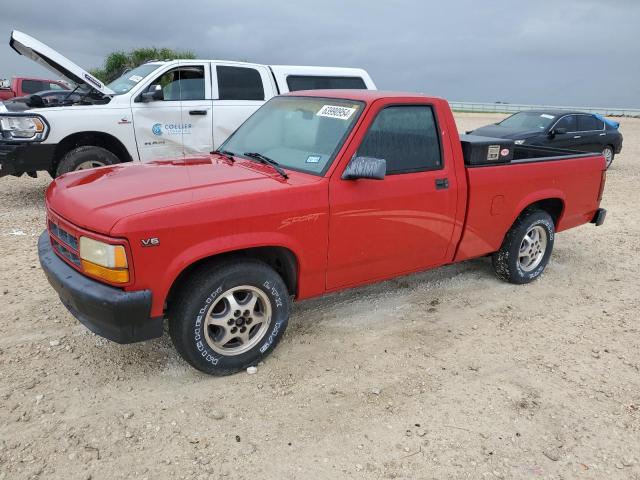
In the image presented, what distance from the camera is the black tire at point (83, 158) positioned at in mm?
6758

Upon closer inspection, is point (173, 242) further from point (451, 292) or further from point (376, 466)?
point (451, 292)

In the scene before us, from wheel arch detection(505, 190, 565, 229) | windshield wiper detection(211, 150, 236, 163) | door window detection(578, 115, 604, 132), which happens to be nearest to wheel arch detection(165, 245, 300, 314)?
windshield wiper detection(211, 150, 236, 163)

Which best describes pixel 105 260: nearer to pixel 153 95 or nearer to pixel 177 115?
pixel 153 95

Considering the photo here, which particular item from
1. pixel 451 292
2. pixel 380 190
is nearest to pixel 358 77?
pixel 451 292

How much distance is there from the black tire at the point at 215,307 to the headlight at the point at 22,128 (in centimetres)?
484

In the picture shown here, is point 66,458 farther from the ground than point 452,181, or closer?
closer

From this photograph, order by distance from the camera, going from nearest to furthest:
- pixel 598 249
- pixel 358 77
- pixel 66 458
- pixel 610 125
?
pixel 66 458
pixel 598 249
pixel 358 77
pixel 610 125

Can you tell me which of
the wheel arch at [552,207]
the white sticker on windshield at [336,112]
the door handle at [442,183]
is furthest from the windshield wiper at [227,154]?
the wheel arch at [552,207]

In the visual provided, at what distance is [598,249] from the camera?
20.7 ft

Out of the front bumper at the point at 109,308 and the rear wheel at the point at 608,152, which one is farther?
the rear wheel at the point at 608,152

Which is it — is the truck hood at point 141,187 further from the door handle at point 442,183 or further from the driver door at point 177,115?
the driver door at point 177,115

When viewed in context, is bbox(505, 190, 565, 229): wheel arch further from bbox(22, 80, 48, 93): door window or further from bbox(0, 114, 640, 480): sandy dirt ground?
bbox(22, 80, 48, 93): door window

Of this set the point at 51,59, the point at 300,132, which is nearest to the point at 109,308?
the point at 300,132

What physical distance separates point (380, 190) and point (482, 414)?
1.60 meters
